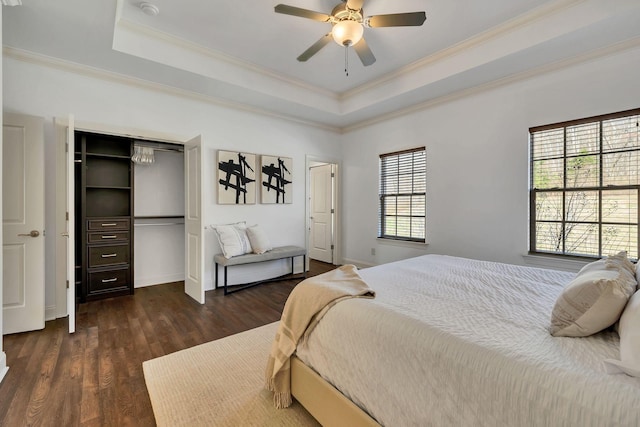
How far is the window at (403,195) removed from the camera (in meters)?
4.44

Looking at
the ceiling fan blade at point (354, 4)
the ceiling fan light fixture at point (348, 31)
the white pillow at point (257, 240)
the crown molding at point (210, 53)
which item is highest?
the crown molding at point (210, 53)

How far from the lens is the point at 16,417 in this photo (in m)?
1.61

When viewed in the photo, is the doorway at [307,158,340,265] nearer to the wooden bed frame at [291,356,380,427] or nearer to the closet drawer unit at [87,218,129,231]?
the closet drawer unit at [87,218,129,231]

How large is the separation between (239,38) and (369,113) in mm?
2361

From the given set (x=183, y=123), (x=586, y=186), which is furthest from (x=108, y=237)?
(x=586, y=186)

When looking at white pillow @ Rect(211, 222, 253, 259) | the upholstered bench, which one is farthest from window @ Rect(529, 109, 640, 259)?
white pillow @ Rect(211, 222, 253, 259)

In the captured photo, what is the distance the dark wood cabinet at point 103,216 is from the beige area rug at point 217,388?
208 cm

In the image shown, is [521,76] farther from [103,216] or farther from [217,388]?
[103,216]

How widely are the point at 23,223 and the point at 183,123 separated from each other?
2014mm

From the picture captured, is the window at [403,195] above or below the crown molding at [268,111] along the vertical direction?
below

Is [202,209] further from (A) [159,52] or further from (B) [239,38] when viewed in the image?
(B) [239,38]

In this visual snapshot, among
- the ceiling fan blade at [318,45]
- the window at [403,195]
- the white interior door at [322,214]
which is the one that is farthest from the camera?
the white interior door at [322,214]

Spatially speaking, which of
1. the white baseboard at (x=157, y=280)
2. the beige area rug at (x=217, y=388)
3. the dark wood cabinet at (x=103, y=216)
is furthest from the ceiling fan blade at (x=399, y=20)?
the white baseboard at (x=157, y=280)

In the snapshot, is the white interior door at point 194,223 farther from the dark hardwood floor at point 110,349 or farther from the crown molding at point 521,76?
the crown molding at point 521,76
